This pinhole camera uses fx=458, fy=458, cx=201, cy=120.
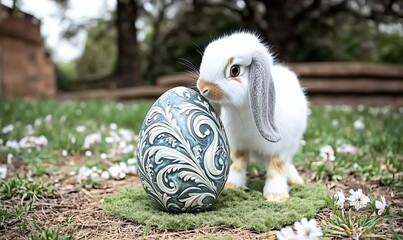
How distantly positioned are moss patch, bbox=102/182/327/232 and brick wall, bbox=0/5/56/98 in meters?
6.35

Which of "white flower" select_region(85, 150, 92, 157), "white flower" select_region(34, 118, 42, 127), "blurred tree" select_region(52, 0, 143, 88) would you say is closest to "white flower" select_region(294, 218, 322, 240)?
"white flower" select_region(85, 150, 92, 157)

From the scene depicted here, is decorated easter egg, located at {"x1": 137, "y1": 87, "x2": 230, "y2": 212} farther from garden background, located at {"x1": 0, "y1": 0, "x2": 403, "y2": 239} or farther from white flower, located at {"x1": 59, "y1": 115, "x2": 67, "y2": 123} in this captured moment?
white flower, located at {"x1": 59, "y1": 115, "x2": 67, "y2": 123}

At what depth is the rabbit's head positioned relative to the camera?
6.27 ft

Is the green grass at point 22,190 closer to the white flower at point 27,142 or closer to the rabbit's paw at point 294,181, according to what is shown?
the white flower at point 27,142

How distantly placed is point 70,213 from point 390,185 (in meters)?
1.60

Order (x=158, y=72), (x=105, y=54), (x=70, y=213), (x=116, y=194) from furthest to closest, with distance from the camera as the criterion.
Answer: (x=105, y=54)
(x=158, y=72)
(x=116, y=194)
(x=70, y=213)

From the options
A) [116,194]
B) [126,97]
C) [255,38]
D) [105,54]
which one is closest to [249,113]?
[255,38]

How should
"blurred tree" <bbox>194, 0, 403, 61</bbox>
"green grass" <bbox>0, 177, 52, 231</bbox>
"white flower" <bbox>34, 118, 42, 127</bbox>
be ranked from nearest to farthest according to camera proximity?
"green grass" <bbox>0, 177, 52, 231</bbox> → "white flower" <bbox>34, 118, 42, 127</bbox> → "blurred tree" <bbox>194, 0, 403, 61</bbox>

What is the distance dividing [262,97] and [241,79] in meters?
0.13

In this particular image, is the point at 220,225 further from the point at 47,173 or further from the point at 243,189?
the point at 47,173

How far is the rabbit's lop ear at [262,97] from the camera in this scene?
6.23 feet

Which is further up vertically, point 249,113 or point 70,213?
point 249,113

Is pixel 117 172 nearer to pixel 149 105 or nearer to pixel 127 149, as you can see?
pixel 127 149

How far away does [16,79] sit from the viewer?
7957 mm
